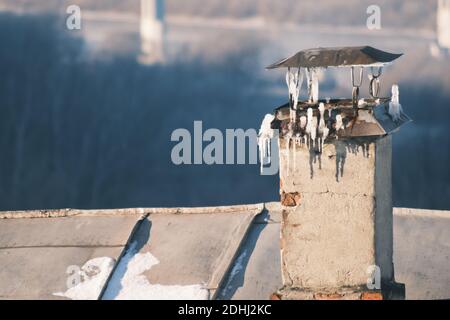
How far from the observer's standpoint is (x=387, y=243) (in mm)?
11828

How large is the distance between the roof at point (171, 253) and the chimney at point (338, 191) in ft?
5.93

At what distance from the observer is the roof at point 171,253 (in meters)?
13.7

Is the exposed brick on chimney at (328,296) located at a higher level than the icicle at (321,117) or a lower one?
lower

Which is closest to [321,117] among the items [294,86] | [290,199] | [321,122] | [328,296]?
[321,122]

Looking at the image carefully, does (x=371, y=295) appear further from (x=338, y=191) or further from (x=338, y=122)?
(x=338, y=122)

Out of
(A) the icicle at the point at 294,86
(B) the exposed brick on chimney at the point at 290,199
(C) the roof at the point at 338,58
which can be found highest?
(C) the roof at the point at 338,58

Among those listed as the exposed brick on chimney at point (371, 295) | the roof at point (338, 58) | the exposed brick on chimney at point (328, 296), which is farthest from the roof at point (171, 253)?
the roof at point (338, 58)

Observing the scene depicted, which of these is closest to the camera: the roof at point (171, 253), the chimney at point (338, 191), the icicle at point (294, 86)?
the chimney at point (338, 191)

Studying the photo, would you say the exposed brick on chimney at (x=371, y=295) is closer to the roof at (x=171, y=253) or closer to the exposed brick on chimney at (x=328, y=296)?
the exposed brick on chimney at (x=328, y=296)

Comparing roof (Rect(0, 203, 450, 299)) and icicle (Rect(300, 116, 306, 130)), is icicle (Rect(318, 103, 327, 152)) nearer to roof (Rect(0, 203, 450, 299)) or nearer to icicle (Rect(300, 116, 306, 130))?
icicle (Rect(300, 116, 306, 130))

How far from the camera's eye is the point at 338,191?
11.4m

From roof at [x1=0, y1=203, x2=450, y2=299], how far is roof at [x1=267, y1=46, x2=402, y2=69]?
2576 millimetres

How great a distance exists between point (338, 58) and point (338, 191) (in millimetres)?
1234
